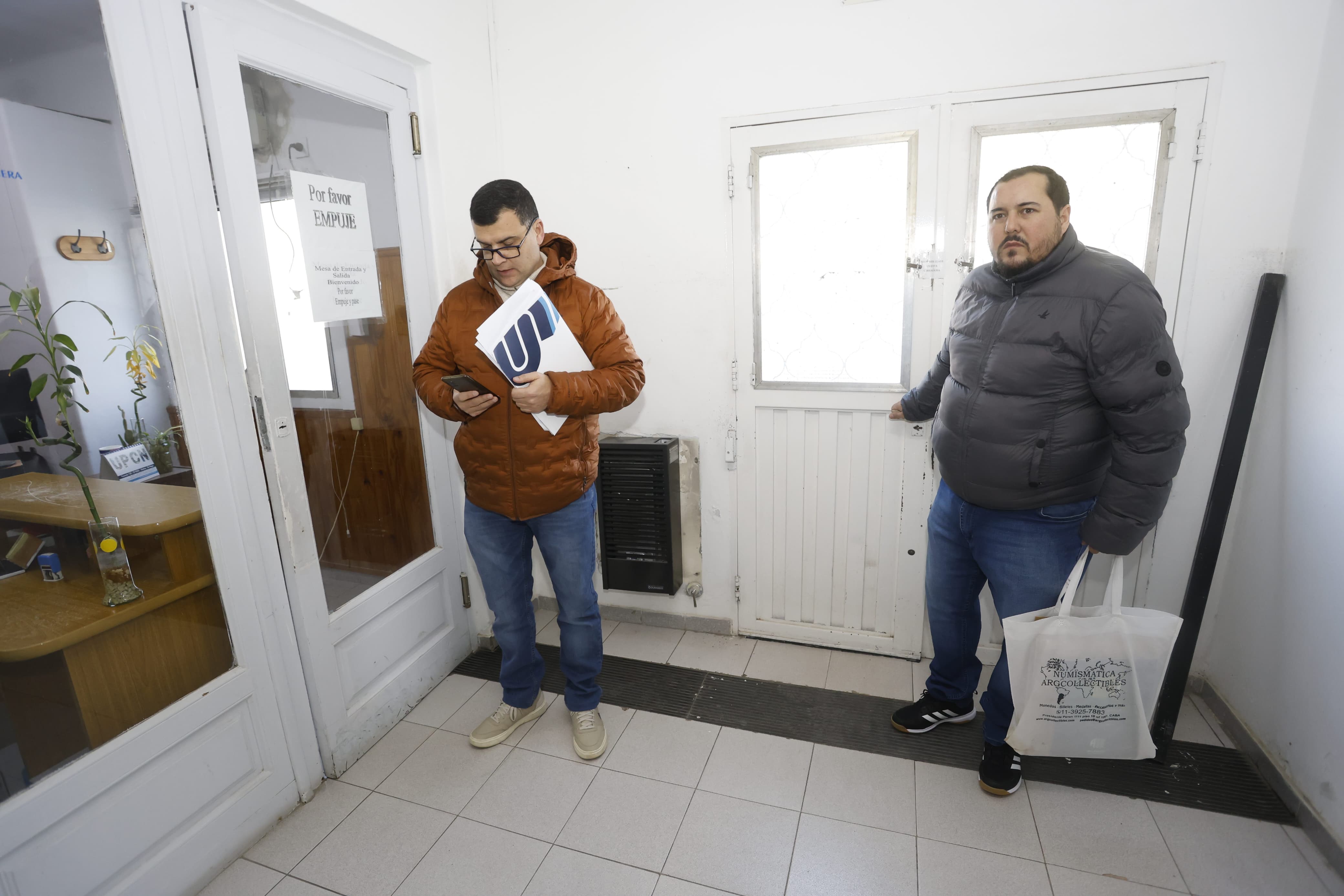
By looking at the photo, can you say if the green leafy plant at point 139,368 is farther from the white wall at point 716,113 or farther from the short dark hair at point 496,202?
the white wall at point 716,113

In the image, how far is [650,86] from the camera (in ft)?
7.54

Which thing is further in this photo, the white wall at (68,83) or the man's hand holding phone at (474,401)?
the man's hand holding phone at (474,401)

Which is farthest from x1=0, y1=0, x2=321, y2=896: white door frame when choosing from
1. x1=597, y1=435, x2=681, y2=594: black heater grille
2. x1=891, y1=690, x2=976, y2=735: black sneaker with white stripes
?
x1=891, y1=690, x2=976, y2=735: black sneaker with white stripes

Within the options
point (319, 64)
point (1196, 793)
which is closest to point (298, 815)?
point (319, 64)

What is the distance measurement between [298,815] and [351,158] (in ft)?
6.50

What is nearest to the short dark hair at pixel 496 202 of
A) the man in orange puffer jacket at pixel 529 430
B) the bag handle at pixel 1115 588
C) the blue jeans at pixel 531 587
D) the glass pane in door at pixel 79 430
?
the man in orange puffer jacket at pixel 529 430

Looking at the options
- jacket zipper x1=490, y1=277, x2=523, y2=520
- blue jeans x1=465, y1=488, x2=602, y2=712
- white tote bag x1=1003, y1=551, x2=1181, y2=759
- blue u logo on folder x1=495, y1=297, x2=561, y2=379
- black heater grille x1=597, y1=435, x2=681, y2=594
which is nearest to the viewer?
white tote bag x1=1003, y1=551, x2=1181, y2=759

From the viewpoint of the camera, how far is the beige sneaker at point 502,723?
2.04 metres

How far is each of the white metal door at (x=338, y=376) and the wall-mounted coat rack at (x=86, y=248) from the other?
26cm

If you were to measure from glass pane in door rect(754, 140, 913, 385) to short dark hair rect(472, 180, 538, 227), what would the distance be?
97 cm

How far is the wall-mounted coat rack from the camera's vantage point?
1.29m

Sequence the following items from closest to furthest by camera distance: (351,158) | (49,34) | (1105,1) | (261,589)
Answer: (49,34) → (261,589) → (1105,1) → (351,158)

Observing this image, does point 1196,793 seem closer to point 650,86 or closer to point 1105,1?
point 1105,1

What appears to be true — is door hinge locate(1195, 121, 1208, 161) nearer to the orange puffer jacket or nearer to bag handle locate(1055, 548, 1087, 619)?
bag handle locate(1055, 548, 1087, 619)
